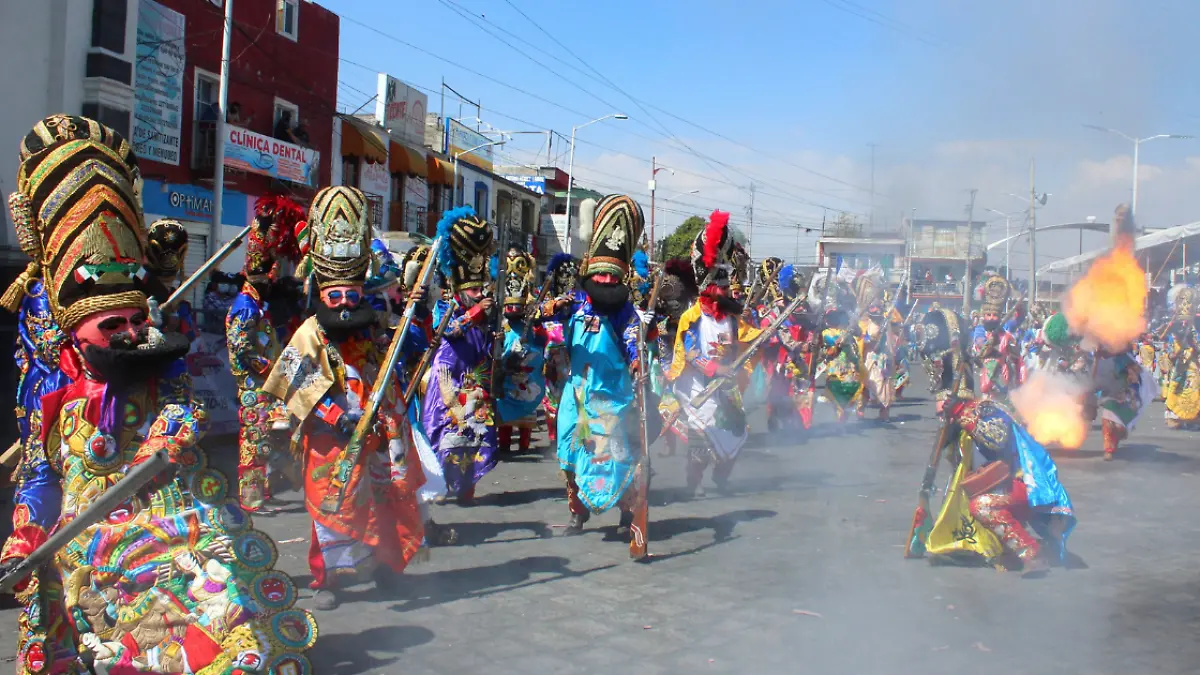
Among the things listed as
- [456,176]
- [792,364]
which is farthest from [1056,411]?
[456,176]

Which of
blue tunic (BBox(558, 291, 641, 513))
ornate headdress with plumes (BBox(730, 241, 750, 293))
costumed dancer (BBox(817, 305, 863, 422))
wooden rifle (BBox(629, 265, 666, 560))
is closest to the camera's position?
wooden rifle (BBox(629, 265, 666, 560))

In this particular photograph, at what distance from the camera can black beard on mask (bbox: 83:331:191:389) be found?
12.5 feet

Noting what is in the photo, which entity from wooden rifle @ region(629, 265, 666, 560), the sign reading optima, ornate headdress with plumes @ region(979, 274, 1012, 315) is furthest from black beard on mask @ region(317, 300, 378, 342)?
the sign reading optima

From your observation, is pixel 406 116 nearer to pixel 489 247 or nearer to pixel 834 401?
pixel 834 401

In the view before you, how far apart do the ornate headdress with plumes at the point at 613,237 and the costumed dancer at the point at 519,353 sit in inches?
103

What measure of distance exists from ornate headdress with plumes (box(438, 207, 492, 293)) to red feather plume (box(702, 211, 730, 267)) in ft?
8.30

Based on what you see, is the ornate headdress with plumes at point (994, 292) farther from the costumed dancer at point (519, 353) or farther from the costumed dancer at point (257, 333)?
the costumed dancer at point (257, 333)

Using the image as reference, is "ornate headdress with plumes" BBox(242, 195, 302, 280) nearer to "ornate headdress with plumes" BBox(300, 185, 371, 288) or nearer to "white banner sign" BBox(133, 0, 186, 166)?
"ornate headdress with plumes" BBox(300, 185, 371, 288)

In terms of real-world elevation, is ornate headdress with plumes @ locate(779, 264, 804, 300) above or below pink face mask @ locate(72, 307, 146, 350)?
above

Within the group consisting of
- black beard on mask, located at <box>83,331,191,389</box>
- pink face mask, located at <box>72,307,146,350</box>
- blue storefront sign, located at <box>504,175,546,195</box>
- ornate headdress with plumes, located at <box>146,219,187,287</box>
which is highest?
blue storefront sign, located at <box>504,175,546,195</box>

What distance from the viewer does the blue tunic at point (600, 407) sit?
6996 millimetres

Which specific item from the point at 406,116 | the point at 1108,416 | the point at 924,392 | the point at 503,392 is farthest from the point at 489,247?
the point at 406,116

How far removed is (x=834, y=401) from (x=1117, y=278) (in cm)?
488

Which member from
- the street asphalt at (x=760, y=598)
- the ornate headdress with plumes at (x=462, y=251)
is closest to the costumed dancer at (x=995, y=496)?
the street asphalt at (x=760, y=598)
